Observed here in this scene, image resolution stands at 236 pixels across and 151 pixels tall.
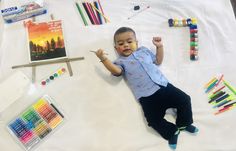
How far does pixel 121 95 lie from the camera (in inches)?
60.8

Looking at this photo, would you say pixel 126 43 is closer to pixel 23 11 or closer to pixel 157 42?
pixel 157 42

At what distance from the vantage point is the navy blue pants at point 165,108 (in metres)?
1.42

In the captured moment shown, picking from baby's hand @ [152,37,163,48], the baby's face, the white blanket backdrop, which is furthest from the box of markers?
baby's hand @ [152,37,163,48]

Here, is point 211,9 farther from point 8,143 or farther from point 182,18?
point 8,143

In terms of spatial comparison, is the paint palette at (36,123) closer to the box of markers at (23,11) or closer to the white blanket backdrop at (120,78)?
the white blanket backdrop at (120,78)

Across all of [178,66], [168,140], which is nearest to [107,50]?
[178,66]

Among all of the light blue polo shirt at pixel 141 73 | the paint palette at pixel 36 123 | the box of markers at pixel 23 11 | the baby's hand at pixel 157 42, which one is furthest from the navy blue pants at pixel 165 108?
the box of markers at pixel 23 11

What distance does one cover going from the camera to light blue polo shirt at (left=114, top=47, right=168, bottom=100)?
1.49 metres

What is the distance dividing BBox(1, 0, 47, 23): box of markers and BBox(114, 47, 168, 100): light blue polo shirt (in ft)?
1.79

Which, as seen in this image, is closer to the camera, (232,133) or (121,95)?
(232,133)

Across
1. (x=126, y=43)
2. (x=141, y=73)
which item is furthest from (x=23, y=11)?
(x=141, y=73)

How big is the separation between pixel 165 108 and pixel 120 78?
276mm

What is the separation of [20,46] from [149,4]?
0.74 metres

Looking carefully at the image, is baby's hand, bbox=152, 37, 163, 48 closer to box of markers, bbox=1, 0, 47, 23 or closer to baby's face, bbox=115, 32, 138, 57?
Answer: baby's face, bbox=115, 32, 138, 57
